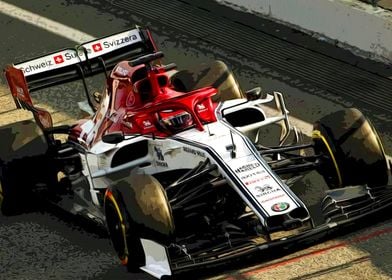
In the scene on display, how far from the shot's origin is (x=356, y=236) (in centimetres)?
1305

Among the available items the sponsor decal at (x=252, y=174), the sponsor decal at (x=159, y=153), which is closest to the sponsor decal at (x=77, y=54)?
the sponsor decal at (x=159, y=153)

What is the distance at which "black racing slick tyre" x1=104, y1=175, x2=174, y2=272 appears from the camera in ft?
39.5

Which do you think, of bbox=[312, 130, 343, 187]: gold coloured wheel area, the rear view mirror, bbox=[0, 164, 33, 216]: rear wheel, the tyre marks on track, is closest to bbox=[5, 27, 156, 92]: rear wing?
bbox=[0, 164, 33, 216]: rear wheel

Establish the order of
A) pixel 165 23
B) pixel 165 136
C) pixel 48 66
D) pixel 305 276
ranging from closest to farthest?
pixel 305 276 < pixel 165 136 < pixel 48 66 < pixel 165 23

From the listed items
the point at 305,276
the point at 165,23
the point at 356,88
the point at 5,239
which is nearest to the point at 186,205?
the point at 305,276

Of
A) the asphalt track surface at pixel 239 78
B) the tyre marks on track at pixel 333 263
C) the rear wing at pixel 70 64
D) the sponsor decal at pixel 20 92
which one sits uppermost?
the rear wing at pixel 70 64

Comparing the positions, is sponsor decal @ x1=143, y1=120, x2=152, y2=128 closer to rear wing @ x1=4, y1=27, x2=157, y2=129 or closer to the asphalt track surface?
the asphalt track surface

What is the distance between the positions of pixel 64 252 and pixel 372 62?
19.3 ft

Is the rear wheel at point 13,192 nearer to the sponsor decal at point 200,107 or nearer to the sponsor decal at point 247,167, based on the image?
the sponsor decal at point 200,107

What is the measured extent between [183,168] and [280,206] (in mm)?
1307

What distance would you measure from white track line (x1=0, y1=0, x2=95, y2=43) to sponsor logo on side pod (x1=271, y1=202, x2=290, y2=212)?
7.63 meters

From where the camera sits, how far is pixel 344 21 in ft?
58.5

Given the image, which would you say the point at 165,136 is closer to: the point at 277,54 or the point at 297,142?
the point at 297,142

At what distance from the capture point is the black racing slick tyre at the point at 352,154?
13016 millimetres
